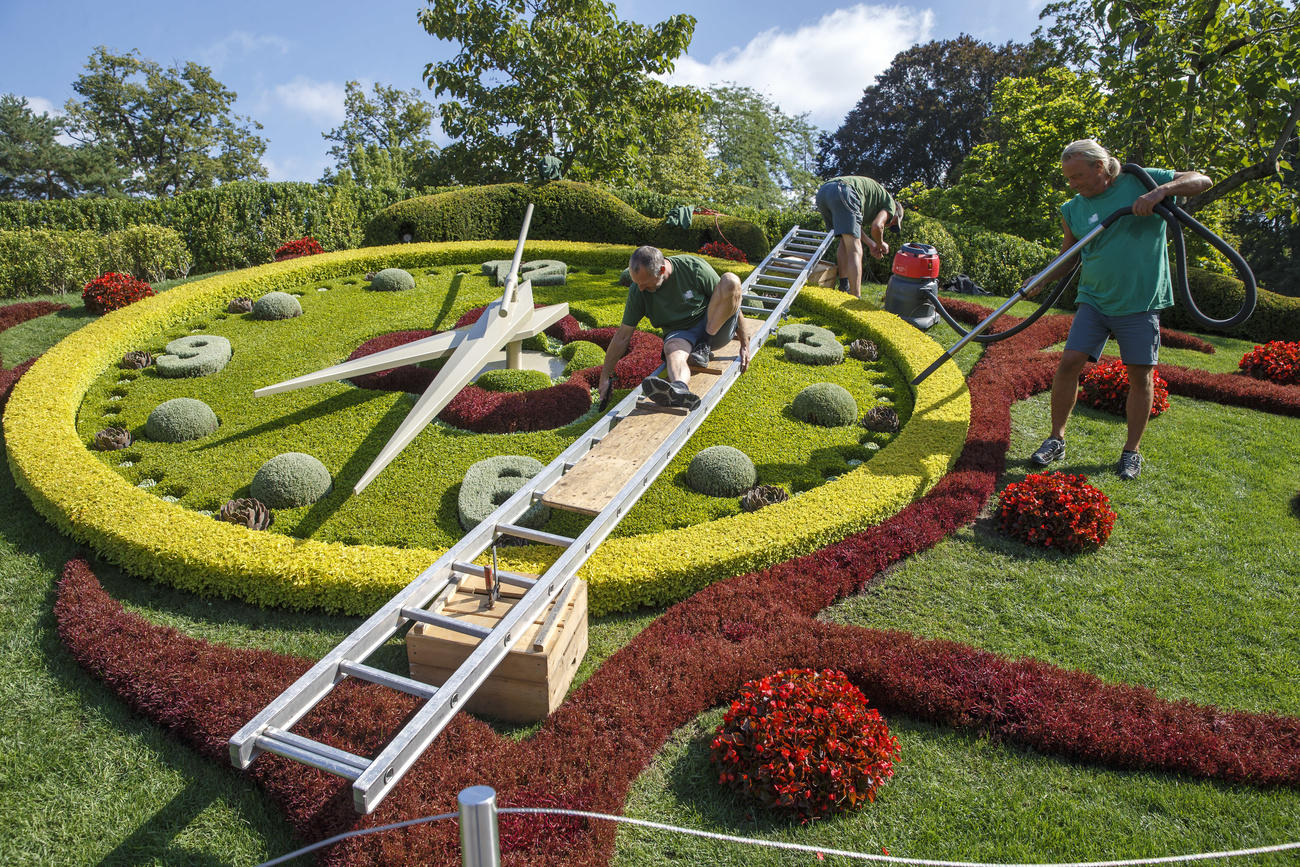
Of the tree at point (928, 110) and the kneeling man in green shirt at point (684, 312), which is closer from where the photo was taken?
the kneeling man in green shirt at point (684, 312)

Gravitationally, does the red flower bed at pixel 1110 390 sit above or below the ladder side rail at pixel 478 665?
above

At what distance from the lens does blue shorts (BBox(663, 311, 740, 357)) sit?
8.92 metres

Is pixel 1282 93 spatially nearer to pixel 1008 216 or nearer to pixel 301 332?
pixel 1008 216

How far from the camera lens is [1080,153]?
7.80m

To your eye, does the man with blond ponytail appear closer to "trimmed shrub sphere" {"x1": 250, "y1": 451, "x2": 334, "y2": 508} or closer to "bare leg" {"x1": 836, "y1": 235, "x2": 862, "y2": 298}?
"bare leg" {"x1": 836, "y1": 235, "x2": 862, "y2": 298}

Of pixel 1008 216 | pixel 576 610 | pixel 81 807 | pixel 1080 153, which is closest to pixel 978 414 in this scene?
pixel 1080 153

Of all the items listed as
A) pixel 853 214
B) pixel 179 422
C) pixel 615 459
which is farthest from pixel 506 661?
pixel 853 214

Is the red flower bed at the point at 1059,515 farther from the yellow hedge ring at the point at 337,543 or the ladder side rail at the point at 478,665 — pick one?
the ladder side rail at the point at 478,665

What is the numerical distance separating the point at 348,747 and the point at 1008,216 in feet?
97.6

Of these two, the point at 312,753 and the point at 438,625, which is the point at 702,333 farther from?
the point at 312,753

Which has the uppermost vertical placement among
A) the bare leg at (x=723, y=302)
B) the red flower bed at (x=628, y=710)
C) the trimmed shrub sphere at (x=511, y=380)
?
the bare leg at (x=723, y=302)

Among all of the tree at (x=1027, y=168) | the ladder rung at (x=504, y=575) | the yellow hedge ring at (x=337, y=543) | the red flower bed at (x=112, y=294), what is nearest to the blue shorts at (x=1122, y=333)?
the yellow hedge ring at (x=337, y=543)

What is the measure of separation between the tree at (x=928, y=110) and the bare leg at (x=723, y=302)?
44.0 metres

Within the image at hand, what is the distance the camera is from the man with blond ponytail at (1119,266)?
785 cm
